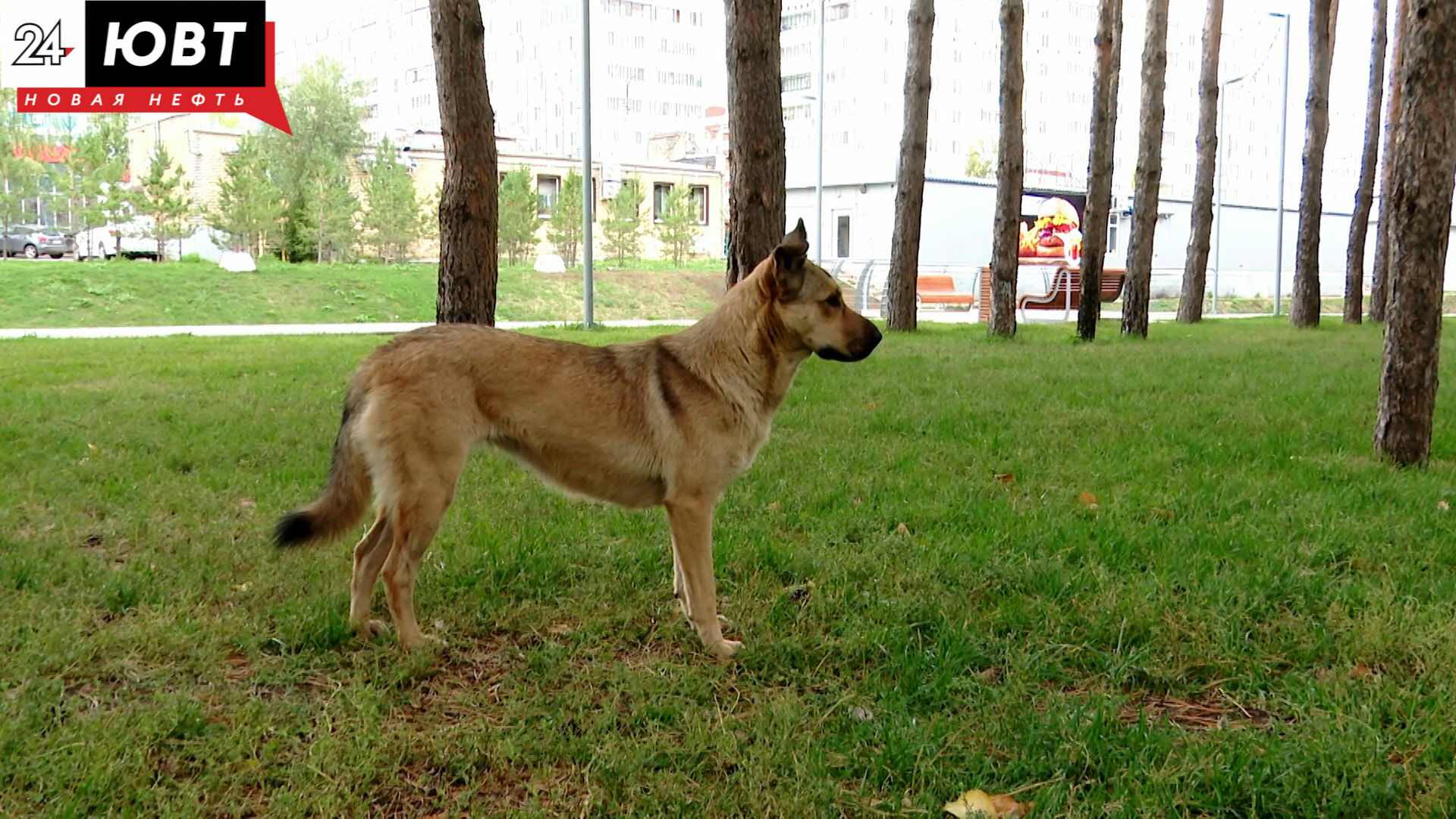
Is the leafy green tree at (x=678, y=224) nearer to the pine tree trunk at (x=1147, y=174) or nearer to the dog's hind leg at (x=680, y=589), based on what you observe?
the pine tree trunk at (x=1147, y=174)

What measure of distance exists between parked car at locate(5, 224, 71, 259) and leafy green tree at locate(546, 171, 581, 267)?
1913 cm

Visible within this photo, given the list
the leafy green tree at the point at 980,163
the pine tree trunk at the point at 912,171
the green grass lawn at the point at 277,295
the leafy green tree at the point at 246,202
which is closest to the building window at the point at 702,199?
the leafy green tree at the point at 980,163

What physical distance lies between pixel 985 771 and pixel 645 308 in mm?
27516

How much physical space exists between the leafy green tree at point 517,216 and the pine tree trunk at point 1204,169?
27505 millimetres

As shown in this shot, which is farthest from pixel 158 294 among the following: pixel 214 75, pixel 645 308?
pixel 645 308

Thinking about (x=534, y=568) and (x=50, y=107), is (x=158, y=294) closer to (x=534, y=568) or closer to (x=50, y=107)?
(x=50, y=107)

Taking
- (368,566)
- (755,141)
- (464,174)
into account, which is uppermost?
(755,141)

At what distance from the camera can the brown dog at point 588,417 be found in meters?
3.94

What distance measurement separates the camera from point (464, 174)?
10.4m

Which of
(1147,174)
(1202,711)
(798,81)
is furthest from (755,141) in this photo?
(798,81)

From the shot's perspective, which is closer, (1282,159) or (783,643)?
(783,643)

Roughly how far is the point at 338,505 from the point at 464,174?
7026 mm

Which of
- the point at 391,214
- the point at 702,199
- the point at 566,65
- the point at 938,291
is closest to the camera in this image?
the point at 938,291

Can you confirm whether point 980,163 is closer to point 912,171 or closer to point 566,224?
point 566,224
